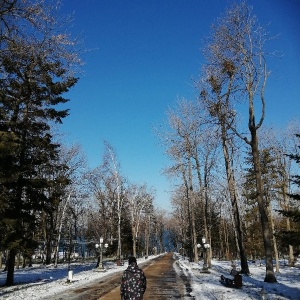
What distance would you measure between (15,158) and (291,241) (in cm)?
1532

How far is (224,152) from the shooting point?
24422 mm

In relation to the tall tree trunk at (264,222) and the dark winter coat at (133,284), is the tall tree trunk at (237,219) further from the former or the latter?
the dark winter coat at (133,284)

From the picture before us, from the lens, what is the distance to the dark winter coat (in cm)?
784

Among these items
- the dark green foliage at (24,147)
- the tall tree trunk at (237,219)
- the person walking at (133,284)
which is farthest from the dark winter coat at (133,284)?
the tall tree trunk at (237,219)

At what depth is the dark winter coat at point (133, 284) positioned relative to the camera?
7.84m

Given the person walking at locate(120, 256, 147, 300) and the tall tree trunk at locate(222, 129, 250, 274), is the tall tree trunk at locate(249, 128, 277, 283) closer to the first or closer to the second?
the tall tree trunk at locate(222, 129, 250, 274)

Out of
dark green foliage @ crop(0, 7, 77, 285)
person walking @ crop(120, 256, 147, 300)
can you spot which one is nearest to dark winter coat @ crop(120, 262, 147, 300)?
person walking @ crop(120, 256, 147, 300)

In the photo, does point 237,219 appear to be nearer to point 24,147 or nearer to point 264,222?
point 264,222

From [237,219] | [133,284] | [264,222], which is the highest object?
[237,219]

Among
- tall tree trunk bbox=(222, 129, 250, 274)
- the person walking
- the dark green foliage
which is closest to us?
the person walking

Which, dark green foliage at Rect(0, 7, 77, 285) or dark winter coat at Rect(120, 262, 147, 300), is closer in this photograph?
dark winter coat at Rect(120, 262, 147, 300)

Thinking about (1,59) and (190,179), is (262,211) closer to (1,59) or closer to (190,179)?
(1,59)

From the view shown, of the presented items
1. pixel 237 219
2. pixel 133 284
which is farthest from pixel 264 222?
pixel 133 284

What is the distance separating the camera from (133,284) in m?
7.90
